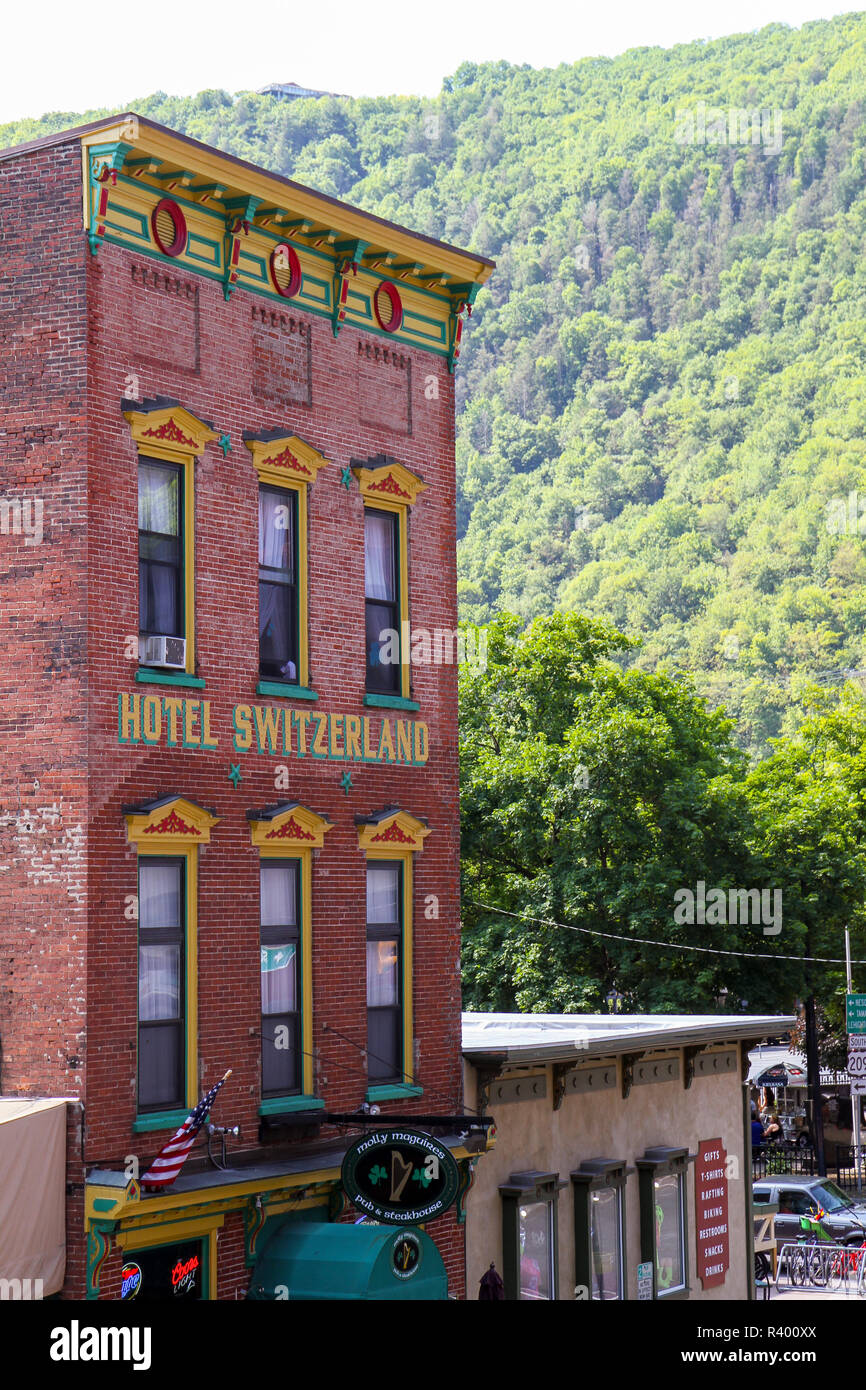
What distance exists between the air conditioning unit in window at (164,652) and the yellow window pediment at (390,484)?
371 cm

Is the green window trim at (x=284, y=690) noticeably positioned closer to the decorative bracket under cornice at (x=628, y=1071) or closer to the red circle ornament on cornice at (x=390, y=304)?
the red circle ornament on cornice at (x=390, y=304)

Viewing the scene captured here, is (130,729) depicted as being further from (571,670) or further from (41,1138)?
(571,670)

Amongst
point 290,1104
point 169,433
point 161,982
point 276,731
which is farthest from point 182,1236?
point 169,433

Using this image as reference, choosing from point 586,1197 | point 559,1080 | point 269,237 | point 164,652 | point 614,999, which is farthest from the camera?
point 614,999

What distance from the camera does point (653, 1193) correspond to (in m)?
25.1

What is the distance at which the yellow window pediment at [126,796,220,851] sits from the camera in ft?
54.7

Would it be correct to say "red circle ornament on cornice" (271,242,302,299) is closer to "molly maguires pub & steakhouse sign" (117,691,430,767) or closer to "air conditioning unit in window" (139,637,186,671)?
"air conditioning unit in window" (139,637,186,671)

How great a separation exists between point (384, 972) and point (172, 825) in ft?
14.1

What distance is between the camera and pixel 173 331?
58.5ft

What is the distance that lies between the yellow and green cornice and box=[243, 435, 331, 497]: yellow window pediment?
1.65m

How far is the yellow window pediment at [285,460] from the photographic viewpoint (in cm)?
1867

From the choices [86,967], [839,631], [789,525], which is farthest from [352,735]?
[789,525]

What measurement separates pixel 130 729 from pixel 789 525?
16591 cm

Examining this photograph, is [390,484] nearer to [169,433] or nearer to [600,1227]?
[169,433]
